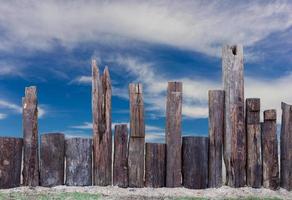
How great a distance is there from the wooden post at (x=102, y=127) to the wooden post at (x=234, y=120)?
2.47 m

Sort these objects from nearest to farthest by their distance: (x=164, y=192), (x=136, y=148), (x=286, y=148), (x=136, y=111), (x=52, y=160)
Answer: (x=164, y=192), (x=136, y=148), (x=136, y=111), (x=52, y=160), (x=286, y=148)

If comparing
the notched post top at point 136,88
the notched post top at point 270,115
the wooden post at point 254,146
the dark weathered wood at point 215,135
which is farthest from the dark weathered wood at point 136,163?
the notched post top at point 270,115

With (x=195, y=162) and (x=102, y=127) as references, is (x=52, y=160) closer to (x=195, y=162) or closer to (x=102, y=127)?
(x=102, y=127)

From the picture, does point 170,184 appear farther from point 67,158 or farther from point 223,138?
point 67,158

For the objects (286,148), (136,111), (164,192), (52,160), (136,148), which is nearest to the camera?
(164,192)

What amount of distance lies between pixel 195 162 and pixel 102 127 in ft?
6.79

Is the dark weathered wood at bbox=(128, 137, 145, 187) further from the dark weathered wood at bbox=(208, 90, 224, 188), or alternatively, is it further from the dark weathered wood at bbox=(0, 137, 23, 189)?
the dark weathered wood at bbox=(0, 137, 23, 189)

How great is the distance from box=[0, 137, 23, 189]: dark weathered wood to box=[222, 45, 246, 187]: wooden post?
4406mm

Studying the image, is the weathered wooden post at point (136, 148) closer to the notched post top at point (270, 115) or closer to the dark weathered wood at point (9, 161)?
the dark weathered wood at point (9, 161)

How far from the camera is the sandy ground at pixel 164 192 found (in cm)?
1140

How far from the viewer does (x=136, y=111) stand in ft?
38.5

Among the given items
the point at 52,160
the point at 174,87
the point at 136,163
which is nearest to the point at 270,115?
the point at 174,87

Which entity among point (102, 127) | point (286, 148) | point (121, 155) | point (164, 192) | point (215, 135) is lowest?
point (164, 192)

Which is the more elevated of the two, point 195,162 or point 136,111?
point 136,111
